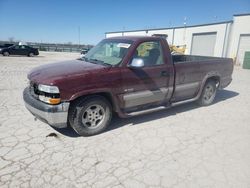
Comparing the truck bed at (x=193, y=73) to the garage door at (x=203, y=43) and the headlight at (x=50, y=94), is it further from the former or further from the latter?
the garage door at (x=203, y=43)

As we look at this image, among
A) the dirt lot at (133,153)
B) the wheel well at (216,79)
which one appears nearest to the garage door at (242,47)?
the wheel well at (216,79)

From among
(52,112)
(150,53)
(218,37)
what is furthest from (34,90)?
(218,37)

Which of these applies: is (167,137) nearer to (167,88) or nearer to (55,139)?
(167,88)

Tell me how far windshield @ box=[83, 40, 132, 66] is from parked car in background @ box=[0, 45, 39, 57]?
23.2m

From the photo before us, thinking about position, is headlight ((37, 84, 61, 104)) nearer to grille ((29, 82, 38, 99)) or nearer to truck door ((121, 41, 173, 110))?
grille ((29, 82, 38, 99))

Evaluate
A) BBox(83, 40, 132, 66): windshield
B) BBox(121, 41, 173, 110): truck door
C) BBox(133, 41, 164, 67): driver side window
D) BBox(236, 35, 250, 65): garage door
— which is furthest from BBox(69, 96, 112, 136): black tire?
BBox(236, 35, 250, 65): garage door

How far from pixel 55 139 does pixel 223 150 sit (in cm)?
307

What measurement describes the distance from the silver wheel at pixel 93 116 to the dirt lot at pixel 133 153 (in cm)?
27

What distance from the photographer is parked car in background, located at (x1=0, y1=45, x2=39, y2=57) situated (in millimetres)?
23228

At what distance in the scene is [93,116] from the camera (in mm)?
3811

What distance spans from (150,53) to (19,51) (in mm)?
24735

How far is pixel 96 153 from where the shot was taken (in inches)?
127

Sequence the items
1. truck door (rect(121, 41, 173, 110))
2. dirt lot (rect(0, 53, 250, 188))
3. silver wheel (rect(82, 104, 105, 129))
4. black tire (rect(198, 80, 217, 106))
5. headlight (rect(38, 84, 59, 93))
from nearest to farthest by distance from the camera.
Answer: dirt lot (rect(0, 53, 250, 188)) < headlight (rect(38, 84, 59, 93)) < silver wheel (rect(82, 104, 105, 129)) < truck door (rect(121, 41, 173, 110)) < black tire (rect(198, 80, 217, 106))

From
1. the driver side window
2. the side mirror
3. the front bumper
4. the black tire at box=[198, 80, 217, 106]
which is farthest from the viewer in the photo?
the black tire at box=[198, 80, 217, 106]
